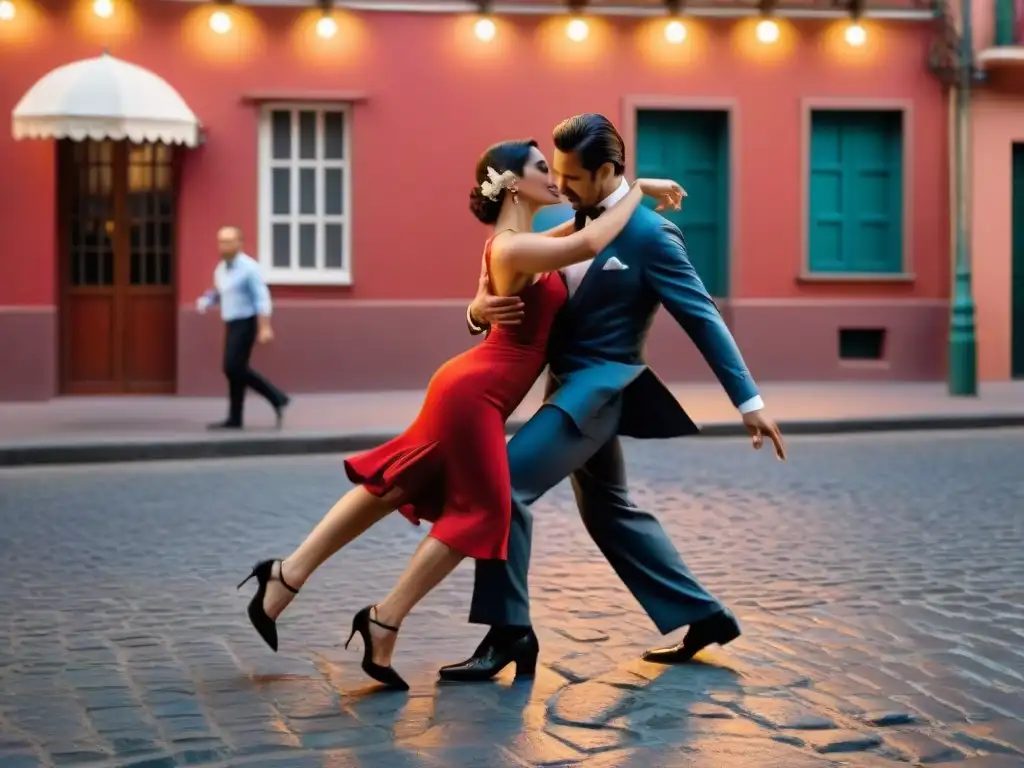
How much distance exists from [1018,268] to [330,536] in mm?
17465

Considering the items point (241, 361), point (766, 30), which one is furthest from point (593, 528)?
point (766, 30)

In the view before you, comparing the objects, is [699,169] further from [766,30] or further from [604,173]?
[604,173]

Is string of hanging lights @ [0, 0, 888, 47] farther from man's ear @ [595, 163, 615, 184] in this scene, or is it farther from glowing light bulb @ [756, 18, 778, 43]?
man's ear @ [595, 163, 615, 184]

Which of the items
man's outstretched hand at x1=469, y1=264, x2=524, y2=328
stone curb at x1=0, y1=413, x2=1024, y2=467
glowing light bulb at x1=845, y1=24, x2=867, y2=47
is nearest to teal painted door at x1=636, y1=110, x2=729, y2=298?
glowing light bulb at x1=845, y1=24, x2=867, y2=47

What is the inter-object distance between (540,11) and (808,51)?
3133 mm

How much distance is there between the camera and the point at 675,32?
20.9 m

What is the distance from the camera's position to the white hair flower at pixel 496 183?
5.70 meters

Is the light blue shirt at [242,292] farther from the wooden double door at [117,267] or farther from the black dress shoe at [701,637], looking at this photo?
the black dress shoe at [701,637]

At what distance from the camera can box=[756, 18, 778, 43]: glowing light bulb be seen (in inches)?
830

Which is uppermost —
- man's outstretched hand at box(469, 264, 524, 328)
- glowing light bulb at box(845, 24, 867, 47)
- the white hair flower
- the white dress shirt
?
glowing light bulb at box(845, 24, 867, 47)

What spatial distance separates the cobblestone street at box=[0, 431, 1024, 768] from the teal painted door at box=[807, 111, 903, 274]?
10373 millimetres

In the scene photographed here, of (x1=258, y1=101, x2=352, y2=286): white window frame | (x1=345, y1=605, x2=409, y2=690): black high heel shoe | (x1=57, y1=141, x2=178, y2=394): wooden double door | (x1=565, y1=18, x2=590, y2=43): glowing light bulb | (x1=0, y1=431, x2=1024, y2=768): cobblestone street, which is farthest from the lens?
(x1=565, y1=18, x2=590, y2=43): glowing light bulb

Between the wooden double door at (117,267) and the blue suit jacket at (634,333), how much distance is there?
1440 cm

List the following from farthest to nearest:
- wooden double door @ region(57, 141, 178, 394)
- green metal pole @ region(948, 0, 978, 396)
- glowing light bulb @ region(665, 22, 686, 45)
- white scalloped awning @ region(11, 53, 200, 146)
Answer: glowing light bulb @ region(665, 22, 686, 45) < wooden double door @ region(57, 141, 178, 394) < green metal pole @ region(948, 0, 978, 396) < white scalloped awning @ region(11, 53, 200, 146)
